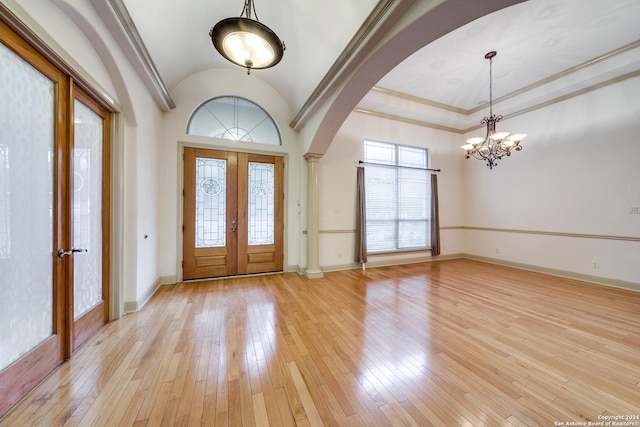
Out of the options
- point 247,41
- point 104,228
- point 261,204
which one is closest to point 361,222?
point 261,204

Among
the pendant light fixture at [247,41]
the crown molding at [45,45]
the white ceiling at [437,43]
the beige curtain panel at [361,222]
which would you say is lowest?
the beige curtain panel at [361,222]

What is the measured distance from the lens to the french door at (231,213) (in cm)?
375

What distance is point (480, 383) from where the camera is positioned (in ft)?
5.04

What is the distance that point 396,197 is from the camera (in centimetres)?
512

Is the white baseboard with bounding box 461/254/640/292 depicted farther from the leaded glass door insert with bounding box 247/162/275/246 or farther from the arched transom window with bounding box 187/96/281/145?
the arched transom window with bounding box 187/96/281/145

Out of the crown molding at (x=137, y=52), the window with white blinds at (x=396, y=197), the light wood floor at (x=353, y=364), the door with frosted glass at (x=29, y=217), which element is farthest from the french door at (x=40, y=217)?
the window with white blinds at (x=396, y=197)

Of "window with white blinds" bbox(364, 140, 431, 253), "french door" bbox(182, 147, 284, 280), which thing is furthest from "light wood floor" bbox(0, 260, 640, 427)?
"window with white blinds" bbox(364, 140, 431, 253)

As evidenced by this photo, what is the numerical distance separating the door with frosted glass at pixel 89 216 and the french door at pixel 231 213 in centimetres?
138

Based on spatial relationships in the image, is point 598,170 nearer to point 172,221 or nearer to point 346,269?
point 346,269

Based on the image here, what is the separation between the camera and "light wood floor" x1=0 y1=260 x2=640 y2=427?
1298 millimetres

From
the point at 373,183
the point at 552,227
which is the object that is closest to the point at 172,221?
the point at 373,183

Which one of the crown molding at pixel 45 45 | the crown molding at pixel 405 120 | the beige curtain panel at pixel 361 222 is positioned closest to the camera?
the crown molding at pixel 45 45

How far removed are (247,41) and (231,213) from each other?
271 centimetres

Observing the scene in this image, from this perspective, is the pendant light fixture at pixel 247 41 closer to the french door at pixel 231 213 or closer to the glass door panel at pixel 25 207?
the glass door panel at pixel 25 207
